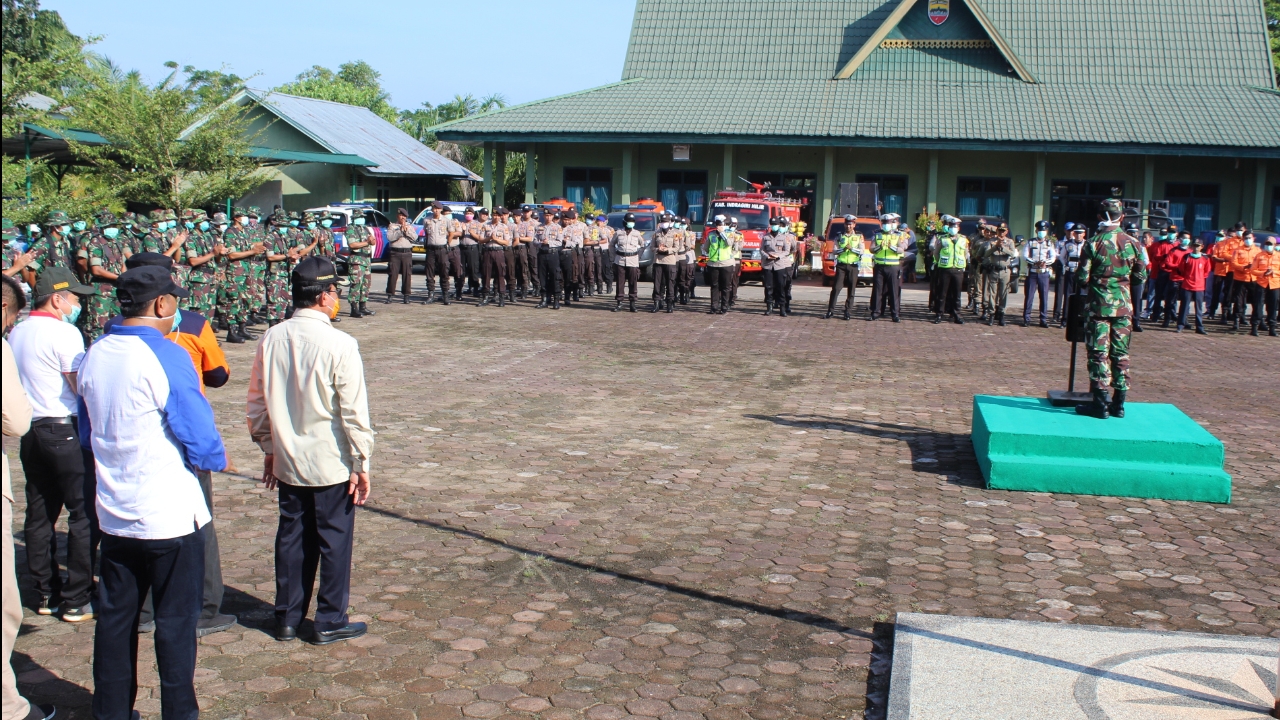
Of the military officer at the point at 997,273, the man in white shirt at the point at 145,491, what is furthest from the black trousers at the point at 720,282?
the man in white shirt at the point at 145,491

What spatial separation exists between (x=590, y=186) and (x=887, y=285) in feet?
47.3

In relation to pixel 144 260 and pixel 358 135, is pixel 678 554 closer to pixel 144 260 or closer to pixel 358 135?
pixel 144 260

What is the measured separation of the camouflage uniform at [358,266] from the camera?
57.9 ft

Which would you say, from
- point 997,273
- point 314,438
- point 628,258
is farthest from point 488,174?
point 314,438

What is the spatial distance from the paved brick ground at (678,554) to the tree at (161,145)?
1453 cm

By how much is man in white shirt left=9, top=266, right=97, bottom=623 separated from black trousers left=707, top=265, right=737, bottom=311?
14.6 metres

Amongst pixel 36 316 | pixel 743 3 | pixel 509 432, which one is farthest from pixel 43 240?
pixel 743 3

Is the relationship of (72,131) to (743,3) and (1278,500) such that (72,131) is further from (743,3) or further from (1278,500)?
(1278,500)

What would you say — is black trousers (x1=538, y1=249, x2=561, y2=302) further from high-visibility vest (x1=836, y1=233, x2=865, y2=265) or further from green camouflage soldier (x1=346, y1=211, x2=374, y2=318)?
high-visibility vest (x1=836, y1=233, x2=865, y2=265)

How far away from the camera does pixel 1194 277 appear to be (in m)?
18.0

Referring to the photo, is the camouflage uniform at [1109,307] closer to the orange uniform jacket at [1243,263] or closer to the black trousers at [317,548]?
the black trousers at [317,548]

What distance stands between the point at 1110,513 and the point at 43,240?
43.1 ft

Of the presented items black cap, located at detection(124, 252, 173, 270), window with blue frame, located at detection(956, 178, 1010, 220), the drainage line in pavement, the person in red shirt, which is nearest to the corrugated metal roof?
window with blue frame, located at detection(956, 178, 1010, 220)

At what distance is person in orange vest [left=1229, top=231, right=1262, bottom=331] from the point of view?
716 inches
